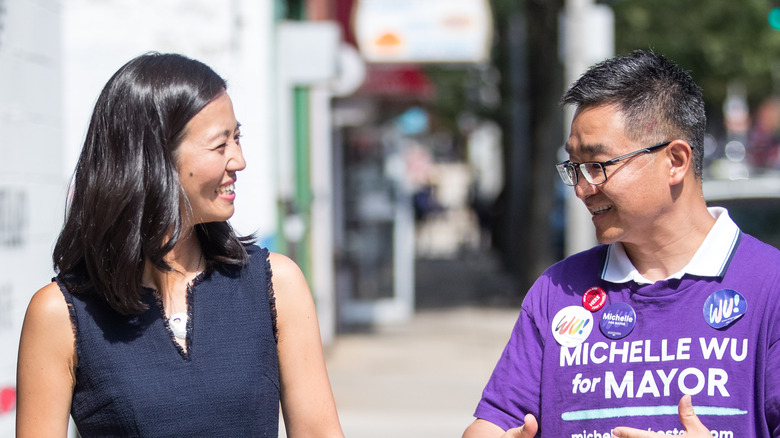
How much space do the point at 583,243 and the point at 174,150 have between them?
553cm

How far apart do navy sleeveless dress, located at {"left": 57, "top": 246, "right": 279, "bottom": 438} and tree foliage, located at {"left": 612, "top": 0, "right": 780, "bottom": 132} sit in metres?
16.7

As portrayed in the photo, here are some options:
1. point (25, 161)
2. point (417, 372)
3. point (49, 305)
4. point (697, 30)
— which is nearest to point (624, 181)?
point (49, 305)

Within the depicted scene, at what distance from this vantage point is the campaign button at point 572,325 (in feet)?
7.30

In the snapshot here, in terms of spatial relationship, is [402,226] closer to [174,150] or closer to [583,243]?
[583,243]

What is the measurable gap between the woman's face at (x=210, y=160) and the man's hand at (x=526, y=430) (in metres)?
0.80

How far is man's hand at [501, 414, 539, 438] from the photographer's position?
2.16 metres

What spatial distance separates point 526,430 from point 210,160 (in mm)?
907

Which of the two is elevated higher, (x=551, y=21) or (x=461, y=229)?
(x=551, y=21)

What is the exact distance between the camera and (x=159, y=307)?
7.25 ft

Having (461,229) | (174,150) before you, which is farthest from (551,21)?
(461,229)

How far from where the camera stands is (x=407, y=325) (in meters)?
12.3

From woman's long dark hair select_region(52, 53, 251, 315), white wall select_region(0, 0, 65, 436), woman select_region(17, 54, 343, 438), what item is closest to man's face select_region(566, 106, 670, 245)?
woman select_region(17, 54, 343, 438)

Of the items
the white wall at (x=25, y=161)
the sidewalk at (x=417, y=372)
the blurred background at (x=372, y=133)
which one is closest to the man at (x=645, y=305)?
the blurred background at (x=372, y=133)

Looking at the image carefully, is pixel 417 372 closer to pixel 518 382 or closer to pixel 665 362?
pixel 518 382
